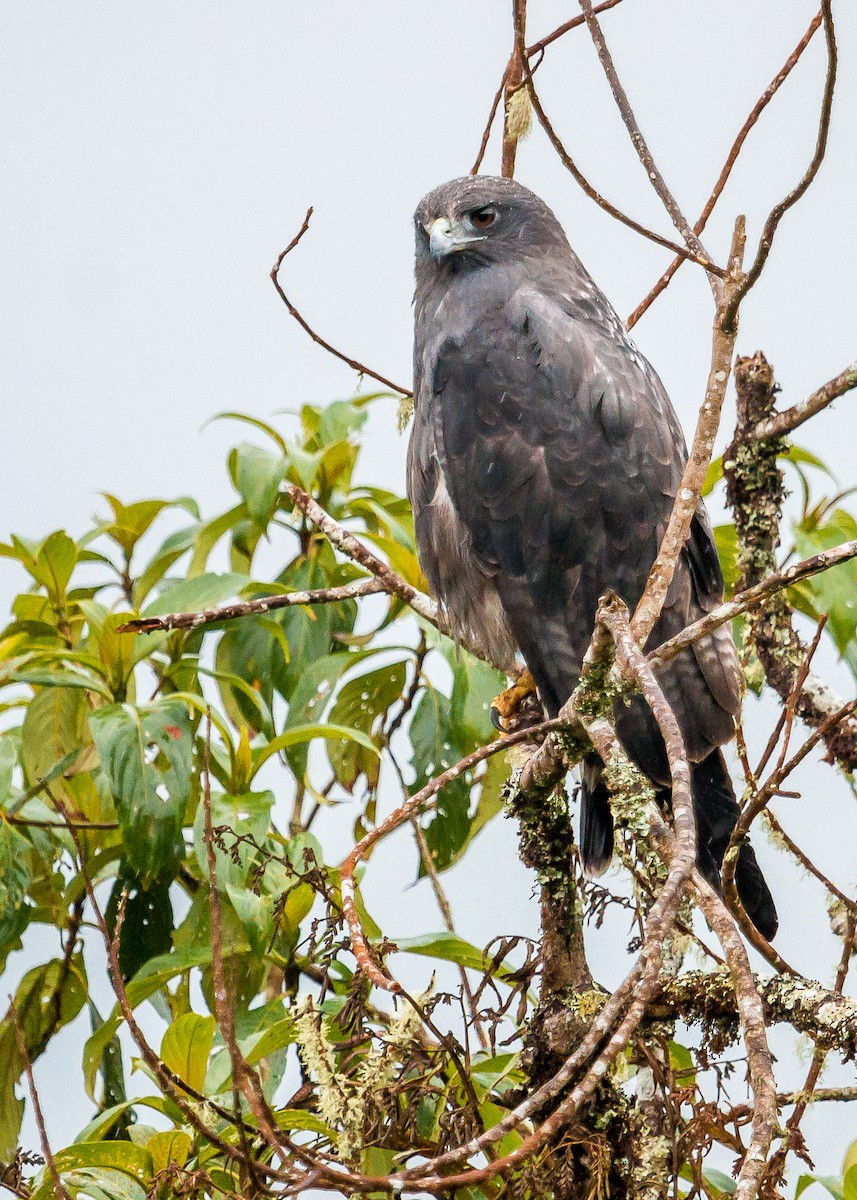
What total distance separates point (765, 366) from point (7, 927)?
1.83 m

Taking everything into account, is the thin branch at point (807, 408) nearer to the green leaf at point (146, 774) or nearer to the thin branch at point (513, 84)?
the thin branch at point (513, 84)

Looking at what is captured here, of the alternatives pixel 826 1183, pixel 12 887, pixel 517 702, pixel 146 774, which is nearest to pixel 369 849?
pixel 146 774

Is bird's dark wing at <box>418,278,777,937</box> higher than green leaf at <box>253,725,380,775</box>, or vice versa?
bird's dark wing at <box>418,278,777,937</box>

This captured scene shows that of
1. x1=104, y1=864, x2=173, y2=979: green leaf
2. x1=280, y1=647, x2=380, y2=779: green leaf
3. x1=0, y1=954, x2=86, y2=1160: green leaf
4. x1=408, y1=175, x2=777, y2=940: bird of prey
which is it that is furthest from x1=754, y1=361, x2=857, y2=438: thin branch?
x1=0, y1=954, x2=86, y2=1160: green leaf

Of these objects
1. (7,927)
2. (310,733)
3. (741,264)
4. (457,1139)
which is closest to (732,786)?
(310,733)

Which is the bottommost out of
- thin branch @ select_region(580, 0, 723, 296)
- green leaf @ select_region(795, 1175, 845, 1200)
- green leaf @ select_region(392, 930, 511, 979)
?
green leaf @ select_region(795, 1175, 845, 1200)

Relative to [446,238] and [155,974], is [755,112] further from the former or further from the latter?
[155,974]

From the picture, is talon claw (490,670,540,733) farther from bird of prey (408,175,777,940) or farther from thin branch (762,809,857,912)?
thin branch (762,809,857,912)

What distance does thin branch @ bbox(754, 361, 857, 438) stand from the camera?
2.07 m

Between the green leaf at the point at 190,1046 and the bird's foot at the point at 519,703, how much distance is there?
103 centimetres

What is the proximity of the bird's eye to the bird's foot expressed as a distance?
3.28 ft

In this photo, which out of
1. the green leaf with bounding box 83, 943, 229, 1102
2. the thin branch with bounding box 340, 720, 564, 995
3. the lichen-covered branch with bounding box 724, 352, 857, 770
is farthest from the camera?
the lichen-covered branch with bounding box 724, 352, 857, 770

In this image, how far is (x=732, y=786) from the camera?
242cm

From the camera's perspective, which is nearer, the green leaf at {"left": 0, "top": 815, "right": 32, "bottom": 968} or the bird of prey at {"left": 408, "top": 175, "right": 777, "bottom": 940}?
the green leaf at {"left": 0, "top": 815, "right": 32, "bottom": 968}
